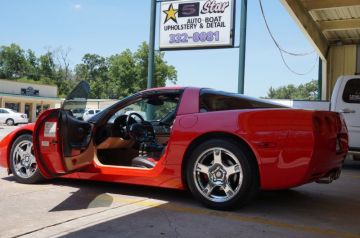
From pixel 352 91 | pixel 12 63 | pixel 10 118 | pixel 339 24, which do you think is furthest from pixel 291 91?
pixel 352 91

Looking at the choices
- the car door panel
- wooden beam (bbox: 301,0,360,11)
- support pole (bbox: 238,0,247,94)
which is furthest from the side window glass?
the car door panel

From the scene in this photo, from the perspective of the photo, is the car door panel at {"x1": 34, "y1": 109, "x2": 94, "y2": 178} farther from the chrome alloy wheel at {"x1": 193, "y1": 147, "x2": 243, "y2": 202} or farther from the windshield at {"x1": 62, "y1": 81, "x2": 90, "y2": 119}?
the chrome alloy wheel at {"x1": 193, "y1": 147, "x2": 243, "y2": 202}

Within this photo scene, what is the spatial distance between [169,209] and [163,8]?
10699mm

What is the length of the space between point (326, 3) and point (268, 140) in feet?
30.5

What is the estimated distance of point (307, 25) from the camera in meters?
13.5

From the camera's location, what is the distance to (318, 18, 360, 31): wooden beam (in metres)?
14.2

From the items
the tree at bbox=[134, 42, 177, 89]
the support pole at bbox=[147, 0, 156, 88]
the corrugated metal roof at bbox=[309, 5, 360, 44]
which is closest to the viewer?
the corrugated metal roof at bbox=[309, 5, 360, 44]

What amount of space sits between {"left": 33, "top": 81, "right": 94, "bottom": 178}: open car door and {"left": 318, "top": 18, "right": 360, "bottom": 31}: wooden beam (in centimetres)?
1122

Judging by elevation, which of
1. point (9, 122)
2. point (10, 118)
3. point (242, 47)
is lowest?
point (9, 122)

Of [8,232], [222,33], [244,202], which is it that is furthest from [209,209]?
[222,33]

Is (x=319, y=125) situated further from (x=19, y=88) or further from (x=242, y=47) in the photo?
(x=19, y=88)

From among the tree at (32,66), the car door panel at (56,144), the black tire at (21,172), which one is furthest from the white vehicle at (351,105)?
the tree at (32,66)

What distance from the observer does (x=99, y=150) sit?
5.81 meters

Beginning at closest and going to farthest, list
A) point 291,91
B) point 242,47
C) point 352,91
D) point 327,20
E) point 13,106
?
point 352,91 < point 242,47 < point 327,20 < point 13,106 < point 291,91
